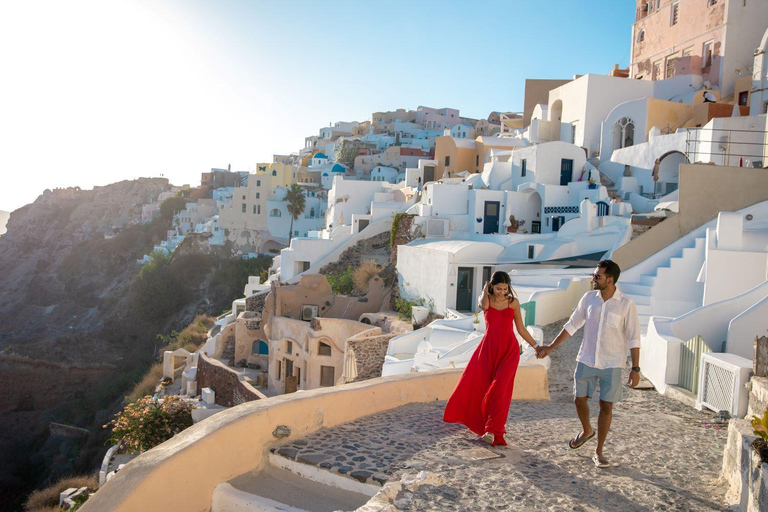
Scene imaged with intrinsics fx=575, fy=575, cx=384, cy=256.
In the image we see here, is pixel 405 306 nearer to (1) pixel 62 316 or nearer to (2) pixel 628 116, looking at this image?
(2) pixel 628 116

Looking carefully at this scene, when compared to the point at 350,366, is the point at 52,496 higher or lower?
lower

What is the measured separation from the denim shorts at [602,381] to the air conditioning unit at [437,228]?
20805 millimetres

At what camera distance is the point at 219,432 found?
358cm

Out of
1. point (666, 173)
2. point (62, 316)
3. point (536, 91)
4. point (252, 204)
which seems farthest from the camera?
point (62, 316)

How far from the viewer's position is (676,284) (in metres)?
12.4

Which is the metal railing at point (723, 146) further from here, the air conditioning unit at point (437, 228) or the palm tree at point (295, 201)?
the palm tree at point (295, 201)

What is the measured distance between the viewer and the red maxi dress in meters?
4.18

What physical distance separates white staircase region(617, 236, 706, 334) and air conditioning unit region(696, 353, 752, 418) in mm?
6310

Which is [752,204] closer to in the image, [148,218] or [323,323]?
[323,323]

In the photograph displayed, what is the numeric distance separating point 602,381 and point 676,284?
9.59 m

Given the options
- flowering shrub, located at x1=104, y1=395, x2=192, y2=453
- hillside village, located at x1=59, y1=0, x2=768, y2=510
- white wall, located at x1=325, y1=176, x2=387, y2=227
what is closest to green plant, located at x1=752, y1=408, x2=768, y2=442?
hillside village, located at x1=59, y1=0, x2=768, y2=510

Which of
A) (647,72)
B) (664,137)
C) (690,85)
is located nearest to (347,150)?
(647,72)

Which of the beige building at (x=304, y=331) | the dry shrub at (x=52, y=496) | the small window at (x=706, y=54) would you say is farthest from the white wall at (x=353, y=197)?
the dry shrub at (x=52, y=496)

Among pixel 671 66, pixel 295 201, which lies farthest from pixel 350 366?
pixel 295 201
